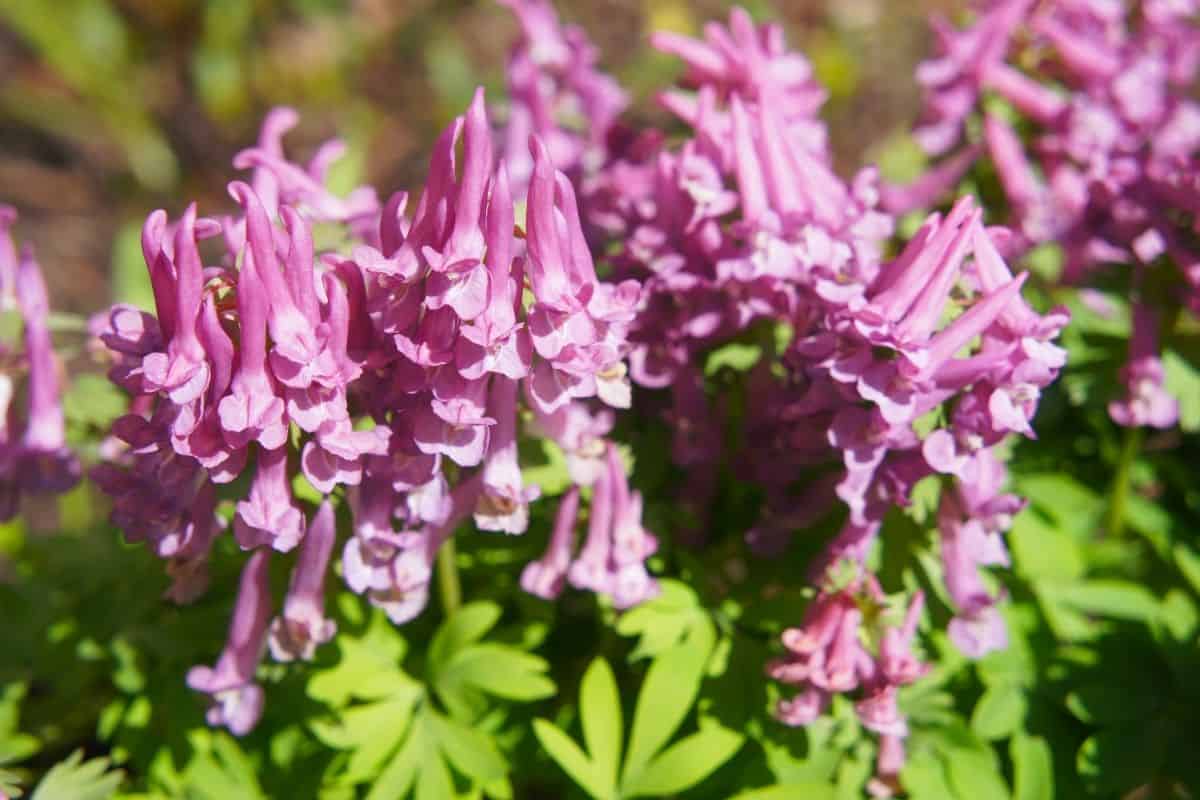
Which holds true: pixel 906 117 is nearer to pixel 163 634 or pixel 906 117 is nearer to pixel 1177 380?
pixel 1177 380

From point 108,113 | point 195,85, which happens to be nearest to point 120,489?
point 108,113

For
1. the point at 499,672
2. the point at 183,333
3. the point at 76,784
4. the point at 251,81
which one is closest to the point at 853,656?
the point at 499,672

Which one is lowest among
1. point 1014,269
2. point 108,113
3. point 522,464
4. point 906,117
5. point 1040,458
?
point 1040,458

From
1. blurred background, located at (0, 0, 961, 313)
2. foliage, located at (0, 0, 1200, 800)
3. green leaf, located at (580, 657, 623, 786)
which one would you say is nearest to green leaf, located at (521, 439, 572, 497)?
foliage, located at (0, 0, 1200, 800)

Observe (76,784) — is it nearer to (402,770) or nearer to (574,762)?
(402,770)

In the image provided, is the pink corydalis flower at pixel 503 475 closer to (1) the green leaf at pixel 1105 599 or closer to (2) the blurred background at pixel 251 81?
(1) the green leaf at pixel 1105 599

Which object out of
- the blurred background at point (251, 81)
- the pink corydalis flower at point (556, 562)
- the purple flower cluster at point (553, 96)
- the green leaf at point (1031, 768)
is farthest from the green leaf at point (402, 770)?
the blurred background at point (251, 81)
